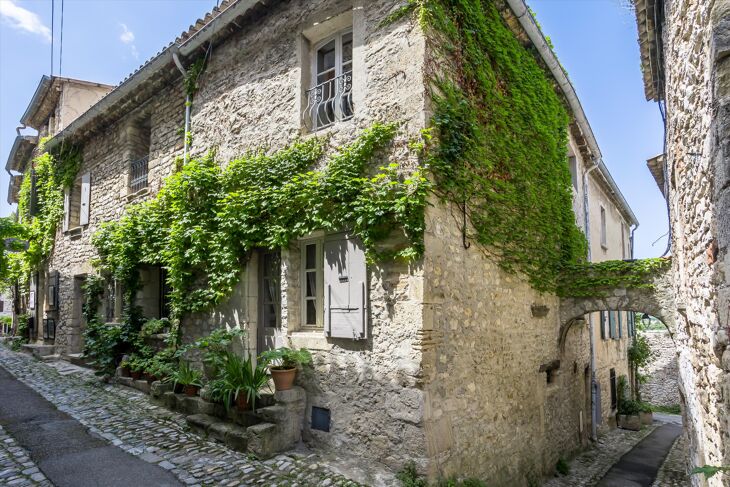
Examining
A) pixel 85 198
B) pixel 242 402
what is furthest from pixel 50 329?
pixel 242 402

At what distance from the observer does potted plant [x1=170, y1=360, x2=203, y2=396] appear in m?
6.23

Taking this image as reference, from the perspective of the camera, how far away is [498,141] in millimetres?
6125

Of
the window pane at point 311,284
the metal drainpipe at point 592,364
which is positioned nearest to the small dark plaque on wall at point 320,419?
the window pane at point 311,284

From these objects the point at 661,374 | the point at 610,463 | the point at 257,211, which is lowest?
the point at 661,374

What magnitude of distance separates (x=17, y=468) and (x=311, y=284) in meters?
3.46

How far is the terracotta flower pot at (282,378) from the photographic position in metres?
5.19

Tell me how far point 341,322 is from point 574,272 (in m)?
4.83

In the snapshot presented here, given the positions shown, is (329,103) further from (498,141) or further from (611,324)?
(611,324)

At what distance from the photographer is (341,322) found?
5059 millimetres

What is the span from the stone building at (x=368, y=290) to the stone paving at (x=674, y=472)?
1.45 m

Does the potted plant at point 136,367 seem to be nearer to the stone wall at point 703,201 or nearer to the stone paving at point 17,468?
the stone paving at point 17,468

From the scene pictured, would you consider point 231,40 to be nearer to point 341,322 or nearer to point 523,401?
point 341,322

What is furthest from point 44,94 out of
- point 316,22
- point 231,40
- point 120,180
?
point 316,22

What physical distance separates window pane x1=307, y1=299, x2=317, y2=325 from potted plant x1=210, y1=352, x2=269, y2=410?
0.80m
